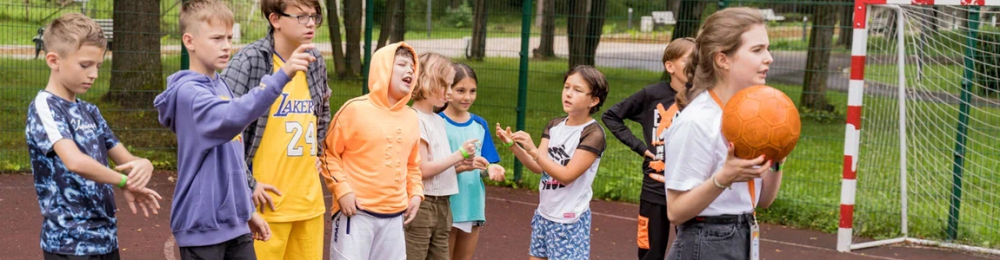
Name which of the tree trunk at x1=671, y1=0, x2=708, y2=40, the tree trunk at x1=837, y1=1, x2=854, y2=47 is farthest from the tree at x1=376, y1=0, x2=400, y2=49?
the tree trunk at x1=837, y1=1, x2=854, y2=47

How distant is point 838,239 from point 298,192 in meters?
5.02

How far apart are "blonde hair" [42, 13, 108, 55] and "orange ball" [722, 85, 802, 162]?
2375mm

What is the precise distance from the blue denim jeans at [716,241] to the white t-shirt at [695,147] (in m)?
0.07

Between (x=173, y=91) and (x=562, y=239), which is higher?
(x=173, y=91)

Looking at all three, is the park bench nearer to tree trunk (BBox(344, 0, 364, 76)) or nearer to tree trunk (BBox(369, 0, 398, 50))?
tree trunk (BBox(369, 0, 398, 50))

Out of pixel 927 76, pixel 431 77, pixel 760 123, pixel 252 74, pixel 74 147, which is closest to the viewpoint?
pixel 760 123

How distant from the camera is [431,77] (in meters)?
4.99

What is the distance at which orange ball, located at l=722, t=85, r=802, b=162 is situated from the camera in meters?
3.10

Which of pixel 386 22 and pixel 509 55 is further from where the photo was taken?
pixel 386 22

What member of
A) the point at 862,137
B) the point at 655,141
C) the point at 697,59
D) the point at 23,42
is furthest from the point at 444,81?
the point at 23,42

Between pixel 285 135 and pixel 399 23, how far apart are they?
255 inches

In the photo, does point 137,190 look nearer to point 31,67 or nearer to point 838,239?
point 838,239

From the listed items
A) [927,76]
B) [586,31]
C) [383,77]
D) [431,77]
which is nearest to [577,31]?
[586,31]

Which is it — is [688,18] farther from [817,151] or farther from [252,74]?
[252,74]
